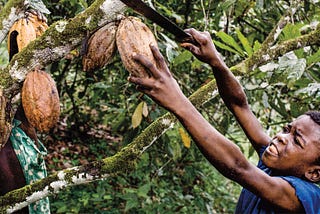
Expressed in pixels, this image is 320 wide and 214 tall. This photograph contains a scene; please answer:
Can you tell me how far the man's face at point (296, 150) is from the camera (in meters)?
1.39

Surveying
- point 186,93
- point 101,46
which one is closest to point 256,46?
point 101,46

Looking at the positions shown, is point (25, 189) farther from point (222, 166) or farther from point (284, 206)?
point (284, 206)

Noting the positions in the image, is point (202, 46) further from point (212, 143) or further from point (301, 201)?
point (301, 201)

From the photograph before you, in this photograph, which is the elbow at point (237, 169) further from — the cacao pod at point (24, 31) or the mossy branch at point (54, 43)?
the cacao pod at point (24, 31)

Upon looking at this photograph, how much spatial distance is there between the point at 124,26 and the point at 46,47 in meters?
0.20

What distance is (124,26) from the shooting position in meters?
0.98

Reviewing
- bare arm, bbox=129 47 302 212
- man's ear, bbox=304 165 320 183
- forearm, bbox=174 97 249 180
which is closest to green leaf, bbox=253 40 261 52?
man's ear, bbox=304 165 320 183

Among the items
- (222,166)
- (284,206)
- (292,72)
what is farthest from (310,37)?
(222,166)

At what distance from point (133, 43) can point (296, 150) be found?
2.32 feet

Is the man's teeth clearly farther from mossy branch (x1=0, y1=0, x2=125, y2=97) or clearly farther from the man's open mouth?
mossy branch (x1=0, y1=0, x2=125, y2=97)

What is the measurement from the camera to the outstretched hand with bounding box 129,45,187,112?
90 cm

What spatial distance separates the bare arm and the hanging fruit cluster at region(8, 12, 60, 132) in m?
0.26

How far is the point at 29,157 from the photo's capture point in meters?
1.77

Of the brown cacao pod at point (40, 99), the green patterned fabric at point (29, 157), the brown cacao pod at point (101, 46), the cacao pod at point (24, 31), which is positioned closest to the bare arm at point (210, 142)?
the brown cacao pod at point (101, 46)
